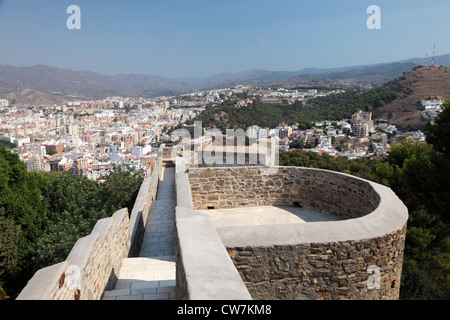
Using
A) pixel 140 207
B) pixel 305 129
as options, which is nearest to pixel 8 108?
pixel 305 129

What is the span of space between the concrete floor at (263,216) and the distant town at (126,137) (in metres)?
10.2

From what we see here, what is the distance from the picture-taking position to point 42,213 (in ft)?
38.0

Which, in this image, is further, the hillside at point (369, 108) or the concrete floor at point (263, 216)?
the hillside at point (369, 108)

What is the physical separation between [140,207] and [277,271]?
402 cm

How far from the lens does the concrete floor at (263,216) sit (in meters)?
4.48

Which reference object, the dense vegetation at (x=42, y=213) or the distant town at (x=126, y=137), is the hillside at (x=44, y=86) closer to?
the distant town at (x=126, y=137)

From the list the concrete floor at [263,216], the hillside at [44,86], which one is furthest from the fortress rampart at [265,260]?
the hillside at [44,86]

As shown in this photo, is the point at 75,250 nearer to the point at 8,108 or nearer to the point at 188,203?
the point at 188,203

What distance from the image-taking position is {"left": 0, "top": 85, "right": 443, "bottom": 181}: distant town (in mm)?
46719

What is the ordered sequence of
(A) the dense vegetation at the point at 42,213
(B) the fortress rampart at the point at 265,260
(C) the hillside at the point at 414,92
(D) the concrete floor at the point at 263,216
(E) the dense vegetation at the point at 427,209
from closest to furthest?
(B) the fortress rampart at the point at 265,260 → (D) the concrete floor at the point at 263,216 → (E) the dense vegetation at the point at 427,209 → (A) the dense vegetation at the point at 42,213 → (C) the hillside at the point at 414,92
